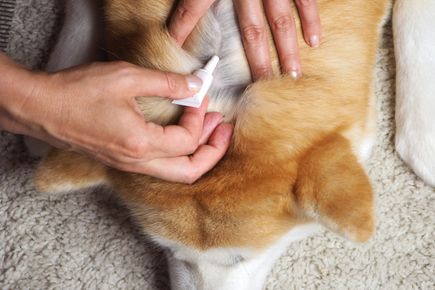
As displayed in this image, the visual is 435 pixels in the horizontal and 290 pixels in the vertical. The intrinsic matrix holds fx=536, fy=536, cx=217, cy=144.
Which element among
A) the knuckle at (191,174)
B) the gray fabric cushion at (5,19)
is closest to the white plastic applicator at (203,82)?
the knuckle at (191,174)

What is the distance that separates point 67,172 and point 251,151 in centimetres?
42

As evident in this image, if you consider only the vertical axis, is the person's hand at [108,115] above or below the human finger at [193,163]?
above

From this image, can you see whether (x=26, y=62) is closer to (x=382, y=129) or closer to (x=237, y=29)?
(x=237, y=29)

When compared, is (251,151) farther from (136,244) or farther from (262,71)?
(136,244)

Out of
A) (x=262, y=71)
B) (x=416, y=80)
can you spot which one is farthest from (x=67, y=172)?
(x=416, y=80)

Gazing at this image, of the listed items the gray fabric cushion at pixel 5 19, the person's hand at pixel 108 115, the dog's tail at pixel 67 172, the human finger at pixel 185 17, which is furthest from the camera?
the gray fabric cushion at pixel 5 19

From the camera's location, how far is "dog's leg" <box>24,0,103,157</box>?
4.81 ft

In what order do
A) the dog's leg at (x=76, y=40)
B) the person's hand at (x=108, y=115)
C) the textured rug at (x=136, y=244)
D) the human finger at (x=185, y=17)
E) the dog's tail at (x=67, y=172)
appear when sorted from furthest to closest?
the textured rug at (x=136, y=244) → the dog's leg at (x=76, y=40) → the dog's tail at (x=67, y=172) → the human finger at (x=185, y=17) → the person's hand at (x=108, y=115)

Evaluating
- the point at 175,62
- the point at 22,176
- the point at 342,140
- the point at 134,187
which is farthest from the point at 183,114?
the point at 22,176

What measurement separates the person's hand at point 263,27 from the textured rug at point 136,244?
685 millimetres

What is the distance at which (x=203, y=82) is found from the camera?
40.5 inches

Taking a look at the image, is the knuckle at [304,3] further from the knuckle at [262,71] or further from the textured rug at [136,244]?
the textured rug at [136,244]

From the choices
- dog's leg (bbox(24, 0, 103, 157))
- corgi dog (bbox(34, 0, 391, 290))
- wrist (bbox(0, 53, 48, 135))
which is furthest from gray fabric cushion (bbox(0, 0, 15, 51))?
wrist (bbox(0, 53, 48, 135))

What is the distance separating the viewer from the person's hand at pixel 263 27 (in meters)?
1.08
